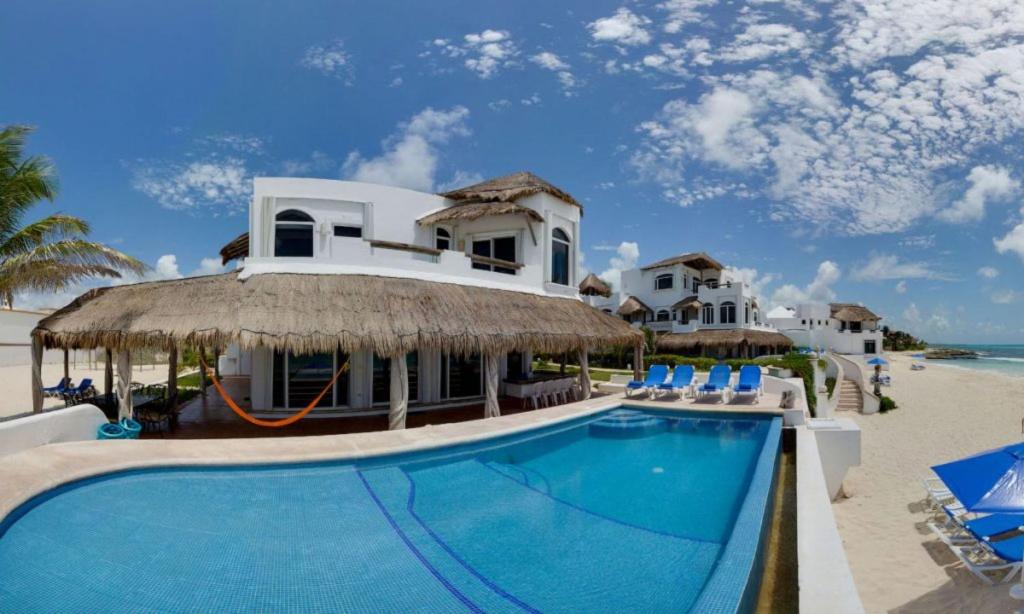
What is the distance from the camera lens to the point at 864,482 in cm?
1164

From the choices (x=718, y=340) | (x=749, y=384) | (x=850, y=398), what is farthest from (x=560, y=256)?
(x=718, y=340)

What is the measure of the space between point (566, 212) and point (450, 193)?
380cm

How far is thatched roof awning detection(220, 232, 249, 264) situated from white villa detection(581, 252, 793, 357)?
18750 mm

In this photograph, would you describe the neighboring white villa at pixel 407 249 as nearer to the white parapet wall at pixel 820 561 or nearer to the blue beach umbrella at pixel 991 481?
the white parapet wall at pixel 820 561

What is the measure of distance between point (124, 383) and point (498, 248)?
32.1 feet

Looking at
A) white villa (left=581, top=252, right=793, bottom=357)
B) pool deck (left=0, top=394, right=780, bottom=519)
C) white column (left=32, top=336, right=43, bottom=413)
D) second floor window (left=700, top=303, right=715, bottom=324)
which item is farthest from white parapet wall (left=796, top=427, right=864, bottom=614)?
second floor window (left=700, top=303, right=715, bottom=324)

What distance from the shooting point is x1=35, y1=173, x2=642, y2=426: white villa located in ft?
30.5

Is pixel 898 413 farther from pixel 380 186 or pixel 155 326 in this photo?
pixel 155 326

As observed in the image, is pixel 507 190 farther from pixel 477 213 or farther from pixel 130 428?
pixel 130 428

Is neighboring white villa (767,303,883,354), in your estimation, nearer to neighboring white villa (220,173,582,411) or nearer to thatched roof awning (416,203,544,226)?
neighboring white villa (220,173,582,411)

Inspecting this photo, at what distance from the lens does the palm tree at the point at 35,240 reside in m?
11.0

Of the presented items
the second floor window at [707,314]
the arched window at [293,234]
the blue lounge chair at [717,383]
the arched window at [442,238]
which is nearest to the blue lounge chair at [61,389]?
the arched window at [293,234]

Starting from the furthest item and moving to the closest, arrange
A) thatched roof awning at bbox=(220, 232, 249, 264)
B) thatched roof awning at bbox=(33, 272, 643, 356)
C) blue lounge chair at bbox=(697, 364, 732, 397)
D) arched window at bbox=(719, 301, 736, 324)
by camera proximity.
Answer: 1. arched window at bbox=(719, 301, 736, 324)
2. thatched roof awning at bbox=(220, 232, 249, 264)
3. blue lounge chair at bbox=(697, 364, 732, 397)
4. thatched roof awning at bbox=(33, 272, 643, 356)

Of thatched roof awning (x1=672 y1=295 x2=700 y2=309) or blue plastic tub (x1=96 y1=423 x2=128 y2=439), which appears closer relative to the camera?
blue plastic tub (x1=96 y1=423 x2=128 y2=439)
